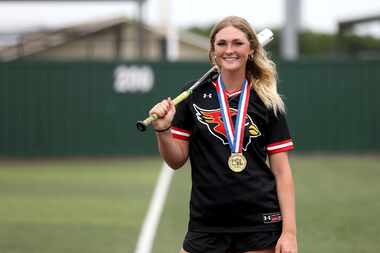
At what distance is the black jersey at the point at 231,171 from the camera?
4758mm

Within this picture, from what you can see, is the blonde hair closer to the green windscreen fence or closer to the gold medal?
the gold medal

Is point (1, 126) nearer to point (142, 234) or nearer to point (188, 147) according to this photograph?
point (142, 234)

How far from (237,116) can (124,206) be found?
863 centimetres

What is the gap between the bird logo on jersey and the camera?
15.7 feet

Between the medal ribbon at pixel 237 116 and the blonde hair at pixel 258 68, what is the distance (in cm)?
9

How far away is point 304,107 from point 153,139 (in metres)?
3.73

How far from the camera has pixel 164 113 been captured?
4555 millimetres

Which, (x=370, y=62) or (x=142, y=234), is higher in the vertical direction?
(x=370, y=62)

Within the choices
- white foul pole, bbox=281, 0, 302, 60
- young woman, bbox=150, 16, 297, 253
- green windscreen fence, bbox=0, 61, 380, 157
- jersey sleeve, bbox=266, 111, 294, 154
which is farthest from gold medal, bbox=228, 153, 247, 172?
white foul pole, bbox=281, 0, 302, 60

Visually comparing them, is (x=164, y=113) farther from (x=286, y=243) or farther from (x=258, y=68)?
(x=286, y=243)

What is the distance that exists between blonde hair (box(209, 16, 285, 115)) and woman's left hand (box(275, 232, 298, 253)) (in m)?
0.64

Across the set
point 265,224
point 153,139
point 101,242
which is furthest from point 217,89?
point 153,139

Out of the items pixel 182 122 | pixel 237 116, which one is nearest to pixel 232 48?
pixel 237 116

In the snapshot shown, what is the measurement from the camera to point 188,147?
4.96m
